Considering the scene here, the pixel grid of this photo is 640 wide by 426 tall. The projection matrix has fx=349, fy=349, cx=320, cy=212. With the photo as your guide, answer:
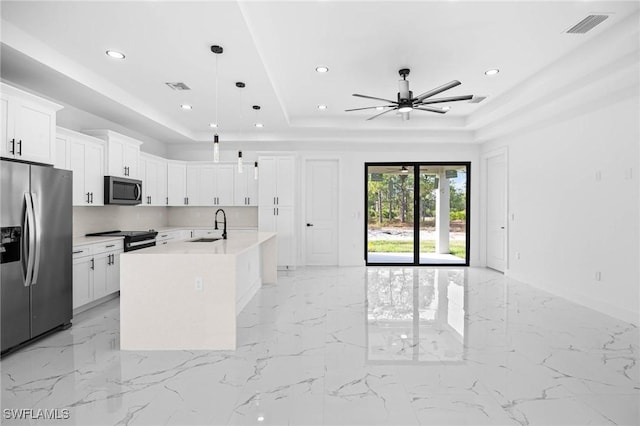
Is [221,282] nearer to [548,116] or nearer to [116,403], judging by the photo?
[116,403]

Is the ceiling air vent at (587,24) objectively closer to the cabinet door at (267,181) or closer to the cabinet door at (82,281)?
the cabinet door at (267,181)

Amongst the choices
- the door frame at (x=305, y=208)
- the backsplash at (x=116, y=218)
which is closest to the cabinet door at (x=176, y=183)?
the backsplash at (x=116, y=218)

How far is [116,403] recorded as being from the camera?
7.07 feet

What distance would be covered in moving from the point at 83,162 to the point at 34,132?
3.51 ft

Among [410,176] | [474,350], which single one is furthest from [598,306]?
[410,176]

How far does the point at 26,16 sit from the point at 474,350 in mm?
4461

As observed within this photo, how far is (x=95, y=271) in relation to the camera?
13.5 ft

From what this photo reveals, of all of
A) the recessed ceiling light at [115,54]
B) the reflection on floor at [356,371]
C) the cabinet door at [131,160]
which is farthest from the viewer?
the cabinet door at [131,160]

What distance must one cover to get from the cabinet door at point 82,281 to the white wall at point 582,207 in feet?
19.6

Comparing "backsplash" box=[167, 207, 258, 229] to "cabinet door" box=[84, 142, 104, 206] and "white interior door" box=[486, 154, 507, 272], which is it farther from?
"white interior door" box=[486, 154, 507, 272]

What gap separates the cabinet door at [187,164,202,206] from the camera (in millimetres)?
6844

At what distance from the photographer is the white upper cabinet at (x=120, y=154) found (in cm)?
464

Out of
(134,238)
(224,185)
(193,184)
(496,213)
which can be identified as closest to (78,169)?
(134,238)

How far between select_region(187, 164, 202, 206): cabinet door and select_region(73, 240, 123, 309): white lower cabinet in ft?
7.75
